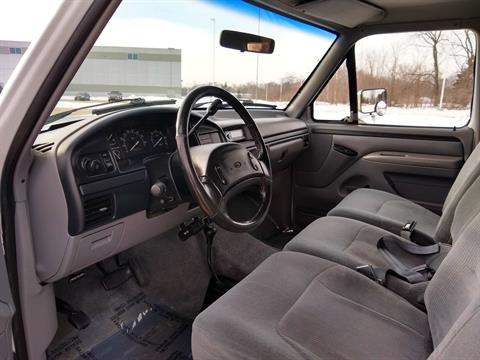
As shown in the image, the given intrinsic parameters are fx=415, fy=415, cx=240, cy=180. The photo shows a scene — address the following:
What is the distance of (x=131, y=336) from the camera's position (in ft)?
6.00

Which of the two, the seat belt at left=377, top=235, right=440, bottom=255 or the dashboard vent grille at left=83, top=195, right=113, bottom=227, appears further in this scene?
the seat belt at left=377, top=235, right=440, bottom=255

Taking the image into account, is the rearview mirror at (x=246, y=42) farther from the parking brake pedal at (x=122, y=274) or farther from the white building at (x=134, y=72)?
the parking brake pedal at (x=122, y=274)

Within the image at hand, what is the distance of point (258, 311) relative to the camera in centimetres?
116

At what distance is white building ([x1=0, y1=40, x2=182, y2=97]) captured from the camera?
171 centimetres

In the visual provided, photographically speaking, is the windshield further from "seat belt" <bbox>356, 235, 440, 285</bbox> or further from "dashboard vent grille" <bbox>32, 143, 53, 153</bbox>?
"seat belt" <bbox>356, 235, 440, 285</bbox>

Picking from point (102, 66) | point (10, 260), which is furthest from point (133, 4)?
point (10, 260)

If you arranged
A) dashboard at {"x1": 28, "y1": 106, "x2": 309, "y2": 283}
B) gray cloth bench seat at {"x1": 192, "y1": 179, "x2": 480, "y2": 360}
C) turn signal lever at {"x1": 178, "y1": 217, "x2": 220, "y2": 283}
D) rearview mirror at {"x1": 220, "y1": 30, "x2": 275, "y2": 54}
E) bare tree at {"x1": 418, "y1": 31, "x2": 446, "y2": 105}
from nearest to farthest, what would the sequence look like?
gray cloth bench seat at {"x1": 192, "y1": 179, "x2": 480, "y2": 360} < dashboard at {"x1": 28, "y1": 106, "x2": 309, "y2": 283} < turn signal lever at {"x1": 178, "y1": 217, "x2": 220, "y2": 283} < rearview mirror at {"x1": 220, "y1": 30, "x2": 275, "y2": 54} < bare tree at {"x1": 418, "y1": 31, "x2": 446, "y2": 105}

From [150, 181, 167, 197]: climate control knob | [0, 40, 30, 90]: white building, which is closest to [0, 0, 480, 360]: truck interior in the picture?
[150, 181, 167, 197]: climate control knob

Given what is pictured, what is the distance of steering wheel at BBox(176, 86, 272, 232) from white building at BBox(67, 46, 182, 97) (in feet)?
1.67

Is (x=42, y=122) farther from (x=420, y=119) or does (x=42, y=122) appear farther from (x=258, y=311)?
(x=420, y=119)

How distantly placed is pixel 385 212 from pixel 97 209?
143cm

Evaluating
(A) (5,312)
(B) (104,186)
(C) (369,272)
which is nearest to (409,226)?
(C) (369,272)

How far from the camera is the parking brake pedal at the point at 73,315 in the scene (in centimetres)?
177

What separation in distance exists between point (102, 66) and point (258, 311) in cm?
125
